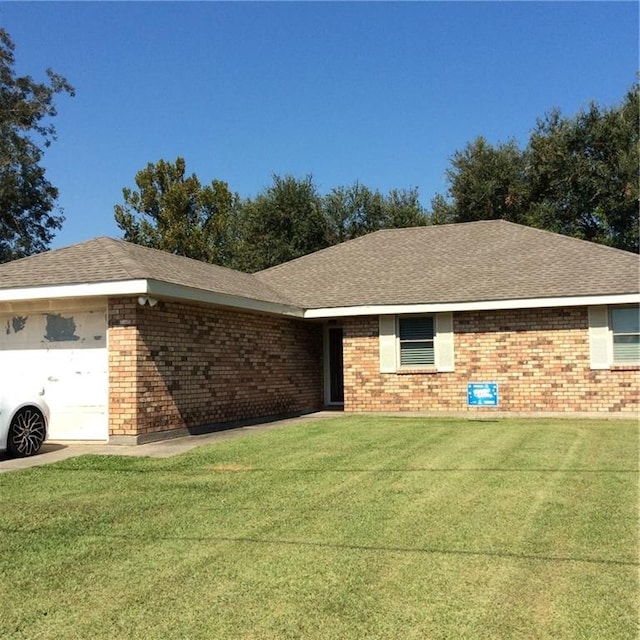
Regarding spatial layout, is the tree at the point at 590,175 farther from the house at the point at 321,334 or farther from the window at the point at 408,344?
the window at the point at 408,344

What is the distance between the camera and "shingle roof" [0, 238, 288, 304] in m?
11.4

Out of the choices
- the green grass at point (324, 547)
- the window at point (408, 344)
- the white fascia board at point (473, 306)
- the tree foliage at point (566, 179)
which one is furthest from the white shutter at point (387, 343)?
the tree foliage at point (566, 179)

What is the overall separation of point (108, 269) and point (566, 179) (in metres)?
25.3

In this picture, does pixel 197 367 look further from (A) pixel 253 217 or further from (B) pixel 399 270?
(A) pixel 253 217

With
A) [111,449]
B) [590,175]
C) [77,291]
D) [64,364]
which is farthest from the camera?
[590,175]

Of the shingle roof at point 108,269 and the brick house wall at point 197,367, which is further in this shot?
the shingle roof at point 108,269

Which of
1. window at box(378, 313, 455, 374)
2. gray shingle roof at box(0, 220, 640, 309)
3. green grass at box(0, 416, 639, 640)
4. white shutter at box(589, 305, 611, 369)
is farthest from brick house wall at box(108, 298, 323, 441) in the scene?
white shutter at box(589, 305, 611, 369)

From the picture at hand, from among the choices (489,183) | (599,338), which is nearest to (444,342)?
(599,338)

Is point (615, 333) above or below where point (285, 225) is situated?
below

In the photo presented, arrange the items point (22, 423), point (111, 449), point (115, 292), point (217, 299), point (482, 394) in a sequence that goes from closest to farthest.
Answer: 1. point (22, 423)
2. point (111, 449)
3. point (115, 292)
4. point (217, 299)
5. point (482, 394)

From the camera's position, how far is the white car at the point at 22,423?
9.58m

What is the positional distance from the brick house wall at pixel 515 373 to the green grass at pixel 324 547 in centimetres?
582

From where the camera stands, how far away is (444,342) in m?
15.6

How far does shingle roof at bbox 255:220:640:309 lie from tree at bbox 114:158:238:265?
1734 cm
